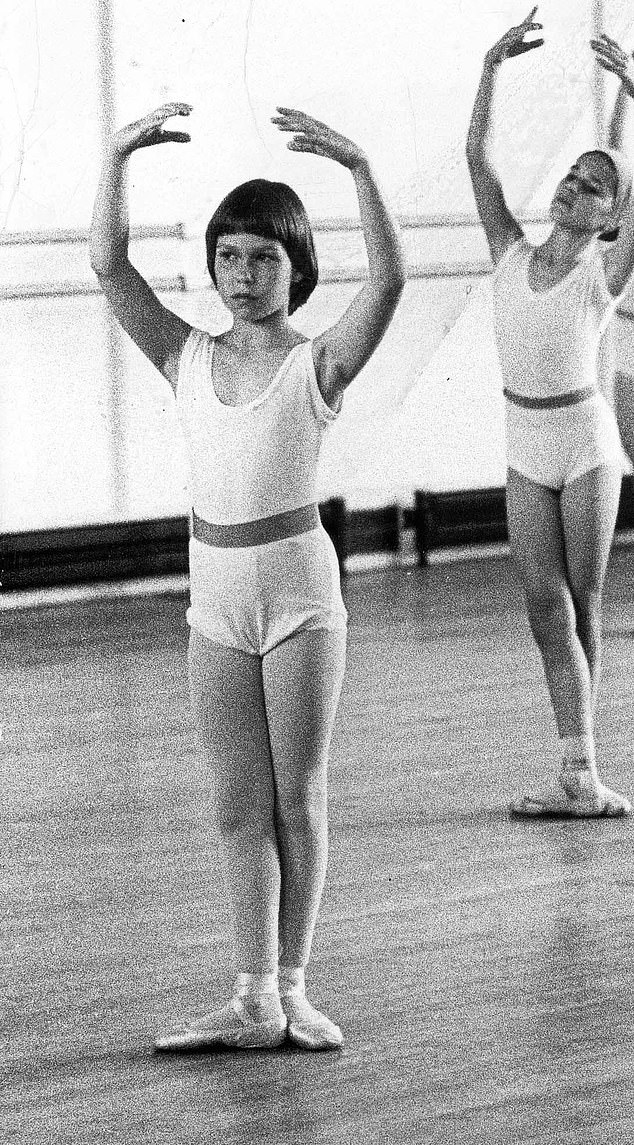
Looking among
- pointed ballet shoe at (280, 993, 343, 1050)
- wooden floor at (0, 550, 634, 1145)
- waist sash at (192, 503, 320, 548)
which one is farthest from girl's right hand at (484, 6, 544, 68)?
pointed ballet shoe at (280, 993, 343, 1050)

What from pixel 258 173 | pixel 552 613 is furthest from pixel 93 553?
pixel 552 613

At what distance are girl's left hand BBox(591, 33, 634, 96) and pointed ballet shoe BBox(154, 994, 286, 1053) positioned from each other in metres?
2.44

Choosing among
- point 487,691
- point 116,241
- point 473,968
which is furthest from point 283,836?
point 487,691

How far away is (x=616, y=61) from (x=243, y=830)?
2.34 metres

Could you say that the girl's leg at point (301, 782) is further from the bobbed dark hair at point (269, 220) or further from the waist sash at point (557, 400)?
the waist sash at point (557, 400)

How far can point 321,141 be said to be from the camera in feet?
8.85

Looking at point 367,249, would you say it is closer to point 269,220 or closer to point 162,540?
point 269,220

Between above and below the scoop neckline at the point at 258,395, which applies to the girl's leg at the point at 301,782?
below

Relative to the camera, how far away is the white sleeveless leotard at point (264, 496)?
9.09 ft

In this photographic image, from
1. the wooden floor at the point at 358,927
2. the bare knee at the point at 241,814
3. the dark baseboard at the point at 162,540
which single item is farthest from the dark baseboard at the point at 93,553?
the bare knee at the point at 241,814

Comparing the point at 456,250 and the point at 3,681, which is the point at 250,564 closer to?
the point at 3,681

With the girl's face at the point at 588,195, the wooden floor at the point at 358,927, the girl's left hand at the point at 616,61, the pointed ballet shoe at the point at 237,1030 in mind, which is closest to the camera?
the wooden floor at the point at 358,927

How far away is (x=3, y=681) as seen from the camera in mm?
5895

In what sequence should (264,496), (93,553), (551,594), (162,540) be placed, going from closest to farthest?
(264,496), (551,594), (93,553), (162,540)
